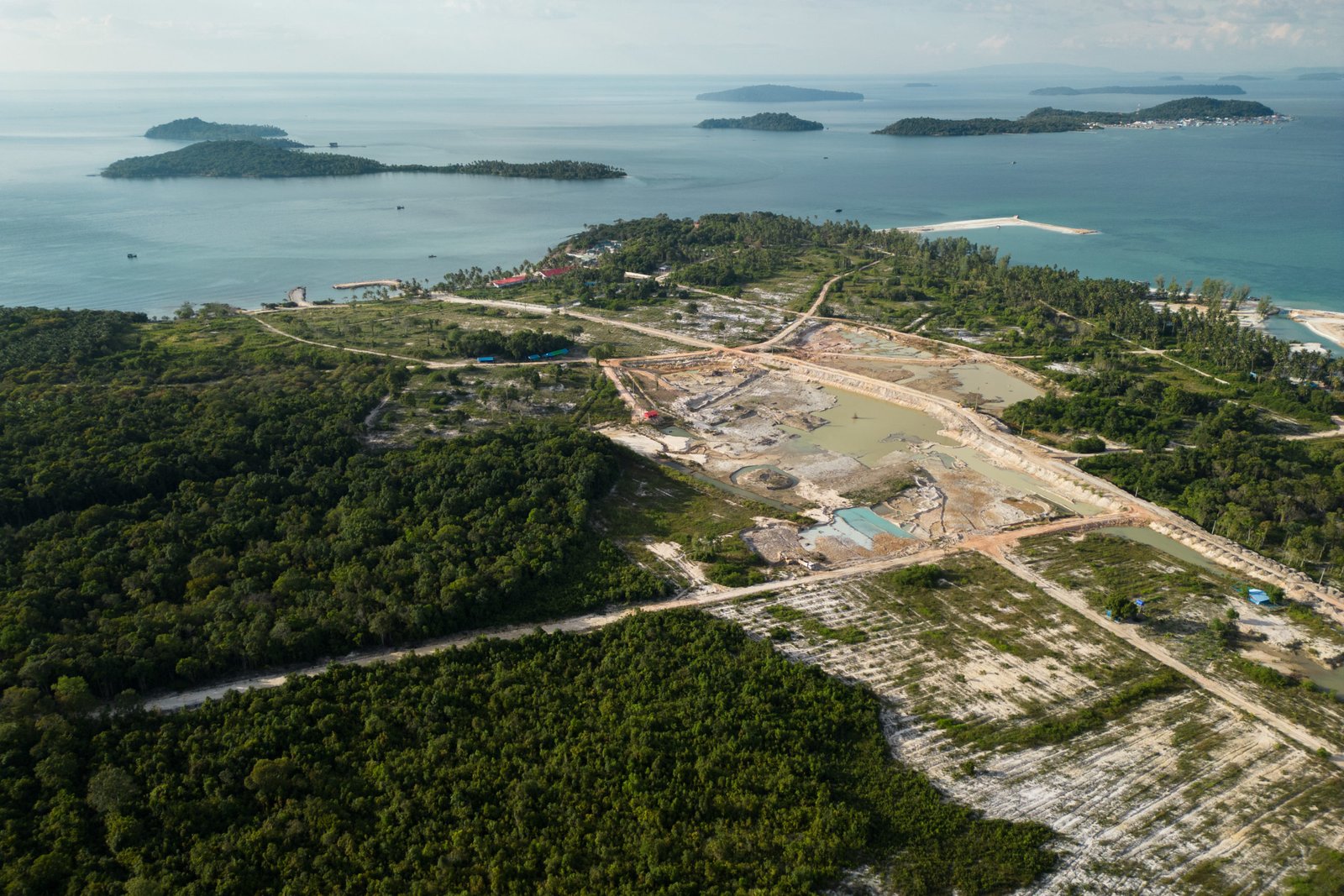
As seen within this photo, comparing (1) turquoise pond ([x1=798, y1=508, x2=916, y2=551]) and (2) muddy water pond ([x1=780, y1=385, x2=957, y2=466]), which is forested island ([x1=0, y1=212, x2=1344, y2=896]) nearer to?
(1) turquoise pond ([x1=798, y1=508, x2=916, y2=551])

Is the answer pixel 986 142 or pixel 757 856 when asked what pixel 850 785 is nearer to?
pixel 757 856

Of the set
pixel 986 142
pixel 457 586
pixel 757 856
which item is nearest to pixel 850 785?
pixel 757 856

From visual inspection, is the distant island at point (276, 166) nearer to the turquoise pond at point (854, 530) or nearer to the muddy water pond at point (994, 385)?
the muddy water pond at point (994, 385)

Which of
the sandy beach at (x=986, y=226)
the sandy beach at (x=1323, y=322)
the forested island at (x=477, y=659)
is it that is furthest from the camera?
the sandy beach at (x=986, y=226)

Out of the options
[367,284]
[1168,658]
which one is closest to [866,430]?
[1168,658]

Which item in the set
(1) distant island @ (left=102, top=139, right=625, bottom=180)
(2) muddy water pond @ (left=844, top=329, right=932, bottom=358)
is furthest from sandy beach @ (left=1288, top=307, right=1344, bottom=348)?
(1) distant island @ (left=102, top=139, right=625, bottom=180)

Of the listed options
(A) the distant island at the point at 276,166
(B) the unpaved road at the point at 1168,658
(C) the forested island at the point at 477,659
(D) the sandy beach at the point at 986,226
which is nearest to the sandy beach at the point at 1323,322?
(C) the forested island at the point at 477,659
